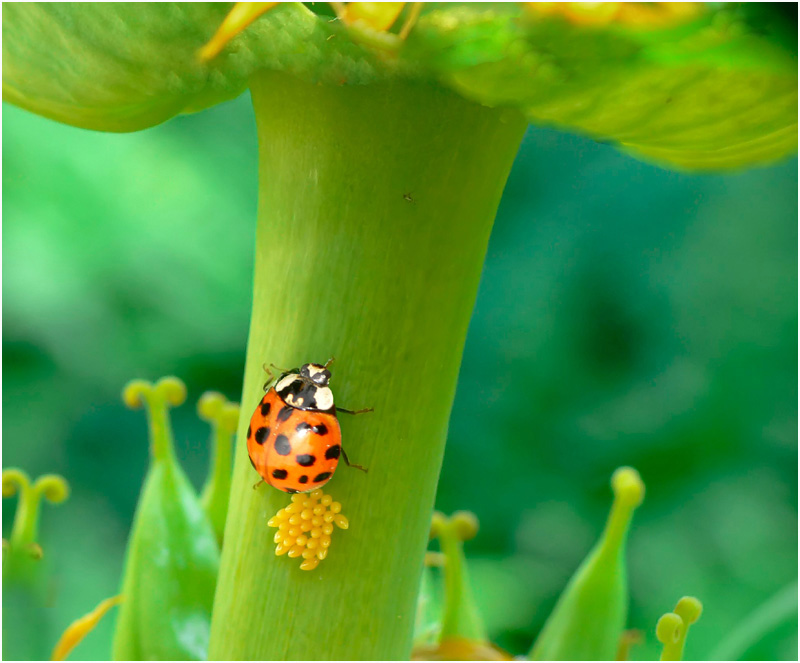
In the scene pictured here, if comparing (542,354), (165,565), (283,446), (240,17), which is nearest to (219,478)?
(165,565)

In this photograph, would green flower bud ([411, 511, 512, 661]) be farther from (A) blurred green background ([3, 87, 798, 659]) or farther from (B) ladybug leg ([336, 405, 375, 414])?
(A) blurred green background ([3, 87, 798, 659])

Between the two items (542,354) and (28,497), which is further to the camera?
(542,354)

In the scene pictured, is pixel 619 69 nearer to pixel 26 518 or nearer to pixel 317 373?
pixel 317 373

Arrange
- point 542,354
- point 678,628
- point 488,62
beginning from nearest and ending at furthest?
1. point 488,62
2. point 678,628
3. point 542,354

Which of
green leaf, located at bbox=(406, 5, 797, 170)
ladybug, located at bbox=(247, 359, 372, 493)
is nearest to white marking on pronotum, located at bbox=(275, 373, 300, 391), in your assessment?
ladybug, located at bbox=(247, 359, 372, 493)

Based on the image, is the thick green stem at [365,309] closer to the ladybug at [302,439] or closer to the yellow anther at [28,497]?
the ladybug at [302,439]

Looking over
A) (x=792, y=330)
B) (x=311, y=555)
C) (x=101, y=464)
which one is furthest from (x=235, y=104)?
(x=311, y=555)

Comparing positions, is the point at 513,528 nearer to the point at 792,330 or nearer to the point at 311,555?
the point at 792,330
